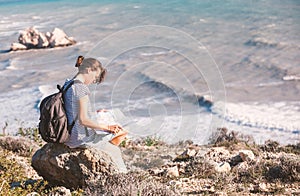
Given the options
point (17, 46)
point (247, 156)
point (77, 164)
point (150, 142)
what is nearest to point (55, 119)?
point (77, 164)

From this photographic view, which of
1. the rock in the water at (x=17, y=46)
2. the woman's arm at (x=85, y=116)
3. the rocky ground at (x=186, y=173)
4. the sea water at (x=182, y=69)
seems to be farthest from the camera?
the rock in the water at (x=17, y=46)

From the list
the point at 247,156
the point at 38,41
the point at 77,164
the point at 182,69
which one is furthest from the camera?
the point at 38,41

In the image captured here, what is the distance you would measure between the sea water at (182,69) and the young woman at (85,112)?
0.41 m

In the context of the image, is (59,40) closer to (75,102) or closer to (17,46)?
(17,46)

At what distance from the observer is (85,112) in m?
5.37

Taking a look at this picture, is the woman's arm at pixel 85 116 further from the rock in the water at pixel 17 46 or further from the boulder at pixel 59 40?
the rock in the water at pixel 17 46

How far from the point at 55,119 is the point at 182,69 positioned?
15349 mm

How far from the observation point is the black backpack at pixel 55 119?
536 centimetres

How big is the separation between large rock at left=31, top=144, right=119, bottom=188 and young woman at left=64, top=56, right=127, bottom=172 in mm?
116

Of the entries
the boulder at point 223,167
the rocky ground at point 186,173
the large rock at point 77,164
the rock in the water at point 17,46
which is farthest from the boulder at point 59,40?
the large rock at point 77,164

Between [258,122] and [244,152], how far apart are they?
646 centimetres

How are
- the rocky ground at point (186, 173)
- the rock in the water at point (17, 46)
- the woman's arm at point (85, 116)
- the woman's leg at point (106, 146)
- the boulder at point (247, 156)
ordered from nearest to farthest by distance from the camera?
the woman's arm at point (85, 116)
the rocky ground at point (186, 173)
the woman's leg at point (106, 146)
the boulder at point (247, 156)
the rock in the water at point (17, 46)

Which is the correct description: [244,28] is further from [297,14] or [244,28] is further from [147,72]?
[147,72]

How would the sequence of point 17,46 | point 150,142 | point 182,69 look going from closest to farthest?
point 150,142 → point 182,69 → point 17,46
